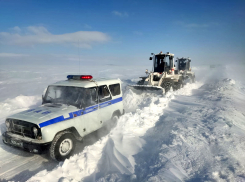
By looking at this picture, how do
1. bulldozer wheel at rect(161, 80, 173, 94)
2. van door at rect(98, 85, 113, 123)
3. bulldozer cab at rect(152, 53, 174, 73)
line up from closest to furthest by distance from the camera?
1. van door at rect(98, 85, 113, 123)
2. bulldozer wheel at rect(161, 80, 173, 94)
3. bulldozer cab at rect(152, 53, 174, 73)

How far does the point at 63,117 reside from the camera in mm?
3975

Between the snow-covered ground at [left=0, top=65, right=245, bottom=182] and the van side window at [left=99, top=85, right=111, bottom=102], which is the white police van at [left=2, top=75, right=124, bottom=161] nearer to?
the van side window at [left=99, top=85, right=111, bottom=102]

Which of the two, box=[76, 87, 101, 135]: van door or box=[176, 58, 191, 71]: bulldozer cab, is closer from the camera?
box=[76, 87, 101, 135]: van door

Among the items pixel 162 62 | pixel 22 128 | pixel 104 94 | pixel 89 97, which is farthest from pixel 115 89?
pixel 162 62

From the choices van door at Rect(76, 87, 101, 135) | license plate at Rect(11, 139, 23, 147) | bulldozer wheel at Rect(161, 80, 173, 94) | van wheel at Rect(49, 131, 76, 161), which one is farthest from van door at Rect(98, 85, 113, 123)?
bulldozer wheel at Rect(161, 80, 173, 94)

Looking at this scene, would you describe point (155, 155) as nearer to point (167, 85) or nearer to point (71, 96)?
point (71, 96)

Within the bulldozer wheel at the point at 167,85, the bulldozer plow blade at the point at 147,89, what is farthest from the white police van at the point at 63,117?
the bulldozer wheel at the point at 167,85

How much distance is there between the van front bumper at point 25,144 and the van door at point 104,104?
6.41 feet

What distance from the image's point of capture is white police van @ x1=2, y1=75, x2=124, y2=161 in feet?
12.0

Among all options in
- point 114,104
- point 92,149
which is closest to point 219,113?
point 114,104

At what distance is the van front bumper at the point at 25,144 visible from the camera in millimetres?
3541

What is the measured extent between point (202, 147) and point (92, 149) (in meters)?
2.57

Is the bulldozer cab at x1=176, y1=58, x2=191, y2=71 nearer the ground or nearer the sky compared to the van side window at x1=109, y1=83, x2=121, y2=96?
nearer the sky

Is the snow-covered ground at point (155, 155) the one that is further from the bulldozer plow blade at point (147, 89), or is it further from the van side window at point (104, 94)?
the bulldozer plow blade at point (147, 89)
